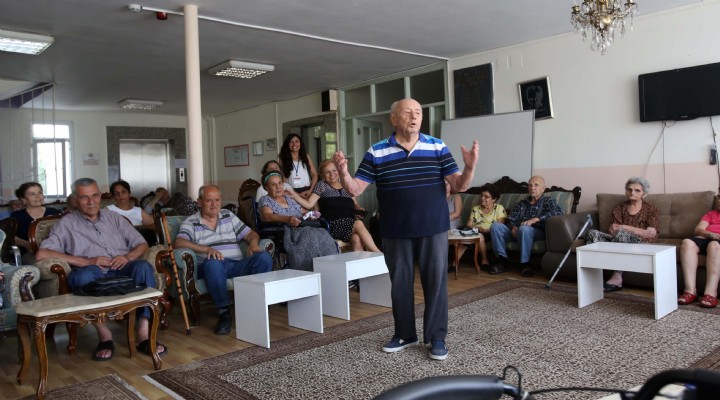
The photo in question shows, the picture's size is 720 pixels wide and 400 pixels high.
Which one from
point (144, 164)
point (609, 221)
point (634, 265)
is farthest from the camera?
point (144, 164)

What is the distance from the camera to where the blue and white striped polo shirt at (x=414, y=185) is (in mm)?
3189

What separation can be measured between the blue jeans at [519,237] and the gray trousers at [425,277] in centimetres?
280

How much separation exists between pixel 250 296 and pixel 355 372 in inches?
38.8

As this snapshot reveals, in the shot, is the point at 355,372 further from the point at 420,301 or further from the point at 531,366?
the point at 420,301

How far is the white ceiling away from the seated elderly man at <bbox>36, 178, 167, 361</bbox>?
7.52 ft

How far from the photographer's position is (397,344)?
3.40 metres

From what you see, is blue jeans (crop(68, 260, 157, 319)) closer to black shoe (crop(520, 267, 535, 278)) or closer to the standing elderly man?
the standing elderly man

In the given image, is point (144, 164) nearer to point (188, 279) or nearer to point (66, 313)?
point (188, 279)

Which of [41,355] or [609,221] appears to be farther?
[609,221]

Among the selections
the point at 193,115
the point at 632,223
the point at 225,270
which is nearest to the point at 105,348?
the point at 225,270

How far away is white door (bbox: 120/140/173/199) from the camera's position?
41.6 feet

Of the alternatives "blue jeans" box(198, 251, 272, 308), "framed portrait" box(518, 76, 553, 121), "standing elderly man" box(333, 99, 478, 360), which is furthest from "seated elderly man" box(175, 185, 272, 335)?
"framed portrait" box(518, 76, 553, 121)

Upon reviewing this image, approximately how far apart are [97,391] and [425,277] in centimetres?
188

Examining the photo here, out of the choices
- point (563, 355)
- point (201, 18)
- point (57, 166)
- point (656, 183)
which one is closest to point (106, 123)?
point (57, 166)
